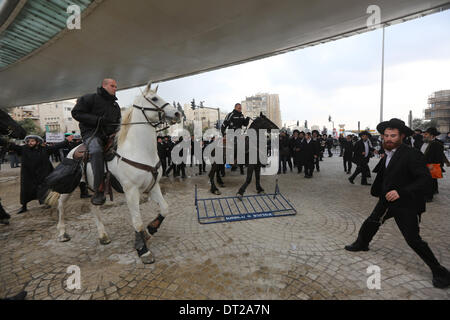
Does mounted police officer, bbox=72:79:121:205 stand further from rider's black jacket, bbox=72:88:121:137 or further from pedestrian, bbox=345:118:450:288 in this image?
pedestrian, bbox=345:118:450:288

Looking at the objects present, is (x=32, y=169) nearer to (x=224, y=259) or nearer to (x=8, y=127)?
(x=8, y=127)

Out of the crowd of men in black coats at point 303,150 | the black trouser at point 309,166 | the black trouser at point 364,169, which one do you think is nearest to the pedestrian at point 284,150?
the crowd of men in black coats at point 303,150

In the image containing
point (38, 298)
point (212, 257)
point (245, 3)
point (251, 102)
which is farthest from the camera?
point (251, 102)

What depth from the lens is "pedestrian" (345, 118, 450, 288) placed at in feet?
7.75

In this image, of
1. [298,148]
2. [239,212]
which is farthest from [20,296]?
[298,148]

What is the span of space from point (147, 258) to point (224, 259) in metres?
1.25

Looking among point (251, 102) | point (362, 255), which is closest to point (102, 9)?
point (362, 255)

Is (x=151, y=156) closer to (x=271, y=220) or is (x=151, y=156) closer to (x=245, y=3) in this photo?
(x=271, y=220)

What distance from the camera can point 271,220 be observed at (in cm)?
463

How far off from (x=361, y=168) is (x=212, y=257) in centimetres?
833

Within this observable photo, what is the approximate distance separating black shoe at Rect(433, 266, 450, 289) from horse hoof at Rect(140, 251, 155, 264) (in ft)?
12.8

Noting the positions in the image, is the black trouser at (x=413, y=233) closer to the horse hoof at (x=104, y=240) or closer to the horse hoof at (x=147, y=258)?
the horse hoof at (x=147, y=258)

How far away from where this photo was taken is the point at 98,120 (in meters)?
3.18

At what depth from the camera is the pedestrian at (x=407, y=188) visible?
7.75ft
